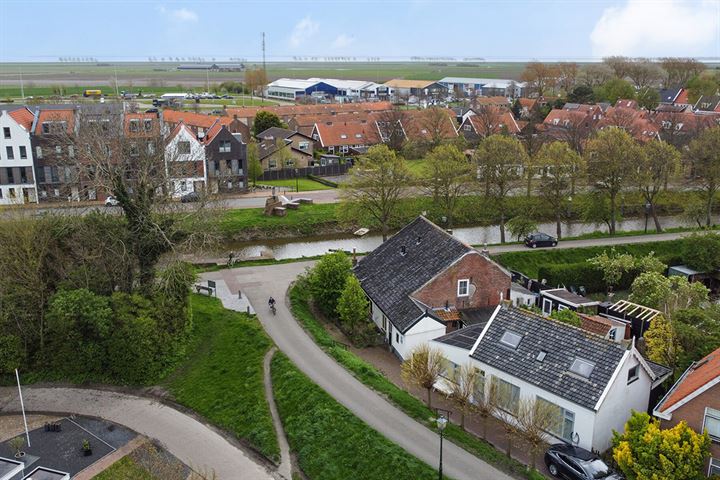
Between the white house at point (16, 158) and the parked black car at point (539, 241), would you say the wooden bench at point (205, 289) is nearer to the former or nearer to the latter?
the parked black car at point (539, 241)

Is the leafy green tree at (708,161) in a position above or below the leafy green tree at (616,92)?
below

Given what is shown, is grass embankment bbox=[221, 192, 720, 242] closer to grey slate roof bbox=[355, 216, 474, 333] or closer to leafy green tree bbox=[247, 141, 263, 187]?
leafy green tree bbox=[247, 141, 263, 187]

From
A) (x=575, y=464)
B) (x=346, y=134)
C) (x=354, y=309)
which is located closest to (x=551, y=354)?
(x=575, y=464)

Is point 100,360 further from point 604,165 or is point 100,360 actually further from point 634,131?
point 634,131

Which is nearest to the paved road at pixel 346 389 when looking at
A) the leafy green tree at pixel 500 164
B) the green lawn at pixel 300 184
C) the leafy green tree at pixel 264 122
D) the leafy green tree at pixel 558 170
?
the leafy green tree at pixel 500 164

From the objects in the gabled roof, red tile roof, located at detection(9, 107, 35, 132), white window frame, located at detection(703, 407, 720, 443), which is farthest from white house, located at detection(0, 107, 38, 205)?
white window frame, located at detection(703, 407, 720, 443)

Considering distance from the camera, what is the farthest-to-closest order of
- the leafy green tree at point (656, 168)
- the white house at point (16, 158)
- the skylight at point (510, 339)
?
the white house at point (16, 158)
the leafy green tree at point (656, 168)
the skylight at point (510, 339)

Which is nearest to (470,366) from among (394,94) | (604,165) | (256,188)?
(604,165)
